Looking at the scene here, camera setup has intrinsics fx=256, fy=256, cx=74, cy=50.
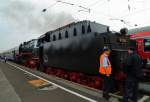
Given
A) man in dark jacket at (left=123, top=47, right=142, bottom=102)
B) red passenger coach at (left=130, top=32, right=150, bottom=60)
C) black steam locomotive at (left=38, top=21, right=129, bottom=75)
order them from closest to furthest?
1. man in dark jacket at (left=123, top=47, right=142, bottom=102)
2. black steam locomotive at (left=38, top=21, right=129, bottom=75)
3. red passenger coach at (left=130, top=32, right=150, bottom=60)

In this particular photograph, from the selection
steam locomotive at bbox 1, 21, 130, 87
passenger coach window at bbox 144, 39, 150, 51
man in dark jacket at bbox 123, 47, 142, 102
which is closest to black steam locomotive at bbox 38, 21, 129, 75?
steam locomotive at bbox 1, 21, 130, 87

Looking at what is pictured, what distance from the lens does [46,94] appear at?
33.6 feet

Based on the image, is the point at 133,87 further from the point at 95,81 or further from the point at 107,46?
the point at 95,81

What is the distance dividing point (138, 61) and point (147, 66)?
8.19 metres

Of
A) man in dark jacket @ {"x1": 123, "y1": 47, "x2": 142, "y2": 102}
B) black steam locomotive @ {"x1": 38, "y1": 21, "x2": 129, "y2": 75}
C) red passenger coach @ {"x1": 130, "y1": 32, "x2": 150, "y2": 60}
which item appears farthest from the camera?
red passenger coach @ {"x1": 130, "y1": 32, "x2": 150, "y2": 60}

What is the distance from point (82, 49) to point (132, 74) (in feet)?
17.7

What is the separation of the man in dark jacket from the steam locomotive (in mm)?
2697

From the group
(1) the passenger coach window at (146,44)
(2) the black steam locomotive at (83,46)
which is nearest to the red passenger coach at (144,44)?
(1) the passenger coach window at (146,44)

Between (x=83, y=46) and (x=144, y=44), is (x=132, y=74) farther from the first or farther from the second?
(x=144, y=44)

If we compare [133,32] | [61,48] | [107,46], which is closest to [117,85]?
[107,46]

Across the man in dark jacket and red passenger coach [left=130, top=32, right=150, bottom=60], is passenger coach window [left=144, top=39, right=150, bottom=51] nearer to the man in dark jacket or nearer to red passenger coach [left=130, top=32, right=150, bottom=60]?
red passenger coach [left=130, top=32, right=150, bottom=60]

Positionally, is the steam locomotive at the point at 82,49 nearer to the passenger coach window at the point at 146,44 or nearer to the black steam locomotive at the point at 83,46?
the black steam locomotive at the point at 83,46

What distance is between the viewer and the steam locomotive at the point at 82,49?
447 inches

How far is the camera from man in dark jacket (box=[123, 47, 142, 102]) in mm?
8016
